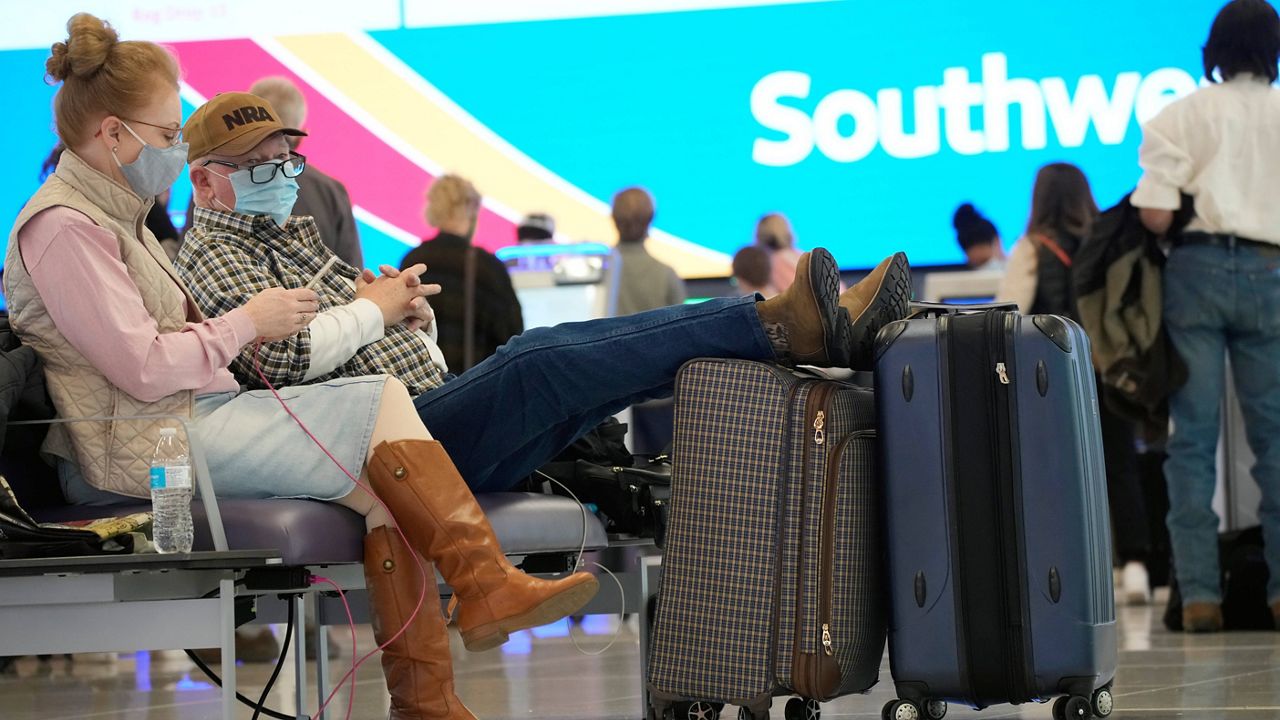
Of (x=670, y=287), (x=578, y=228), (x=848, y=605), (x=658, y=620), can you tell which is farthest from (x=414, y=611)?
(x=578, y=228)

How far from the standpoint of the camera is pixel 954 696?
7.68 feet

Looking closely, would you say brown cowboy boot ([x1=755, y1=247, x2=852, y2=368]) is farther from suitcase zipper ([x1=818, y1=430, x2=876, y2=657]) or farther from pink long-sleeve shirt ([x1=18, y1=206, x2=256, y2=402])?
pink long-sleeve shirt ([x1=18, y1=206, x2=256, y2=402])

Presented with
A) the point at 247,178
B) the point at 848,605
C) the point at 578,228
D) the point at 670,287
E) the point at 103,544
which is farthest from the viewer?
the point at 578,228

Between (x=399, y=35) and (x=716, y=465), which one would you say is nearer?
(x=716, y=465)

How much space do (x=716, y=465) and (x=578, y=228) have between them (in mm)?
5524

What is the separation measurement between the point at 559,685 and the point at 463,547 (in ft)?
4.72

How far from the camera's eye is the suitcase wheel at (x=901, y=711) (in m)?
2.35

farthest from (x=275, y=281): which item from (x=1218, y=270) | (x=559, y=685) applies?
(x=1218, y=270)

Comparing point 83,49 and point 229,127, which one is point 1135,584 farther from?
point 83,49

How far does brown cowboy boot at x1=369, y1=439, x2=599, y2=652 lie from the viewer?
7.11ft

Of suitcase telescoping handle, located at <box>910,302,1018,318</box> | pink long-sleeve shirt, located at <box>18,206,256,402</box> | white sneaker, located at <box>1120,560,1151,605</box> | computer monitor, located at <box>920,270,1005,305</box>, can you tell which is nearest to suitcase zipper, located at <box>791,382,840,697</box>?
suitcase telescoping handle, located at <box>910,302,1018,318</box>

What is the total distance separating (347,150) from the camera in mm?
7949

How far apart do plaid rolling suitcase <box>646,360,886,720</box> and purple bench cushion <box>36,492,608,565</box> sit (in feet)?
0.89

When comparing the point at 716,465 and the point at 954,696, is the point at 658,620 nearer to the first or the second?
the point at 716,465
